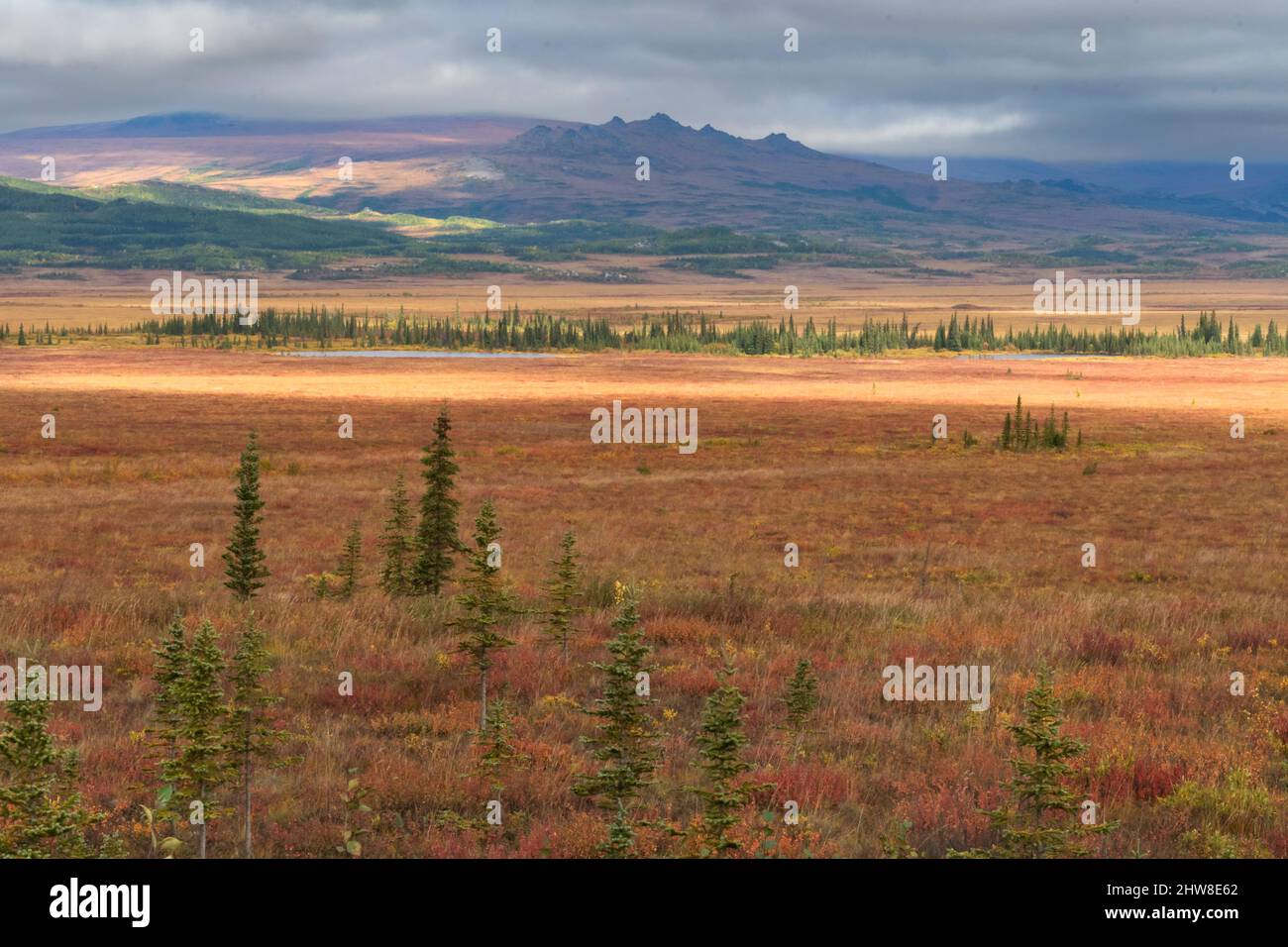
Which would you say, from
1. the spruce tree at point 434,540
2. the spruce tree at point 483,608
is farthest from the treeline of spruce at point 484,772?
the spruce tree at point 434,540

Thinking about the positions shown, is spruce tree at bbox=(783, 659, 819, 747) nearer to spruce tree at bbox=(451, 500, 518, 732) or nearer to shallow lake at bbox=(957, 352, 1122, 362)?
spruce tree at bbox=(451, 500, 518, 732)

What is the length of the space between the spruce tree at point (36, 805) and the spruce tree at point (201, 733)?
1.90 ft

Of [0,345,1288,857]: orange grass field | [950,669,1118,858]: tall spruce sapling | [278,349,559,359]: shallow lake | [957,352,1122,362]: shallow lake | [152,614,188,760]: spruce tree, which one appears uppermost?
[278,349,559,359]: shallow lake

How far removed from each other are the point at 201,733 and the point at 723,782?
3.38m

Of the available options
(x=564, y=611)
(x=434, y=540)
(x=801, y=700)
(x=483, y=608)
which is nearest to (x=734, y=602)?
(x=564, y=611)

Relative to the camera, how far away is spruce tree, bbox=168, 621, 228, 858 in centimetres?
732

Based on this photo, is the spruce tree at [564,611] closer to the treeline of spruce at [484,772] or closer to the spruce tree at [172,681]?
the treeline of spruce at [484,772]

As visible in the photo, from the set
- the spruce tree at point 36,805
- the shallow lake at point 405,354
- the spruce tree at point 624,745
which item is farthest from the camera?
the shallow lake at point 405,354

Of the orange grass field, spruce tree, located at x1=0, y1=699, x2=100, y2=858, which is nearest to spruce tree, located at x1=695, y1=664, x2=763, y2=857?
the orange grass field

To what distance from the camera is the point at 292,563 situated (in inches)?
1123

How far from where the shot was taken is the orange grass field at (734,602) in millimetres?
7977

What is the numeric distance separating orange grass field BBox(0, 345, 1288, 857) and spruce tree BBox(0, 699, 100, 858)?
1.55ft

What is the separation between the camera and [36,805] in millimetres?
6664

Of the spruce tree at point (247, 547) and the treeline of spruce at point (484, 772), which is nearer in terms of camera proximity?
the treeline of spruce at point (484, 772)
